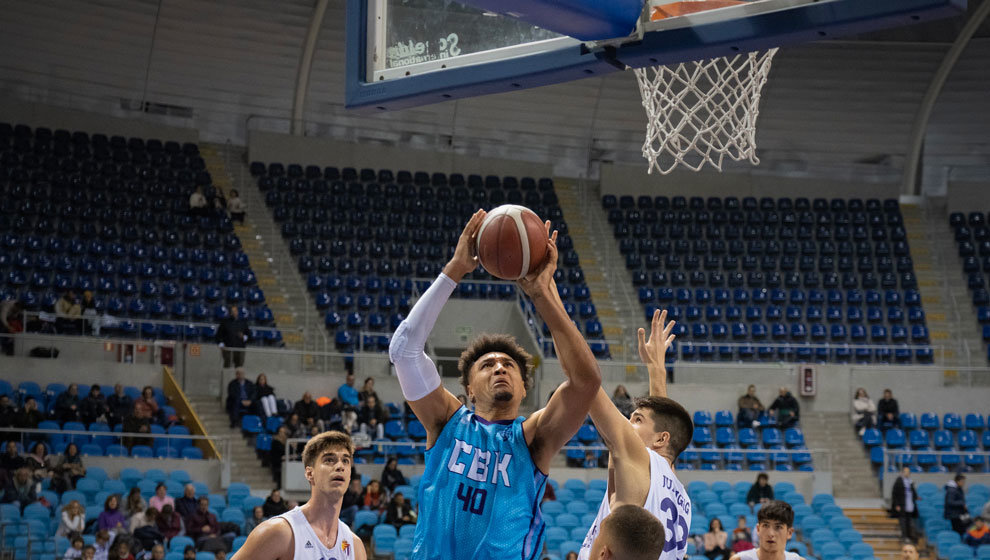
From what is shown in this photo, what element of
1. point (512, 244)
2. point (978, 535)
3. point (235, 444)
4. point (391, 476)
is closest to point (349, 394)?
point (235, 444)

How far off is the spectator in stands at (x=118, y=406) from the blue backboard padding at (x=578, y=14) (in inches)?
454

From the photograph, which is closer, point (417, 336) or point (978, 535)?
point (417, 336)

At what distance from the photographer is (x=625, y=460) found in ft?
14.0

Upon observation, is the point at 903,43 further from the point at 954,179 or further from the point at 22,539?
the point at 22,539

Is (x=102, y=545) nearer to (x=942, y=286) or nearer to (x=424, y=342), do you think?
(x=424, y=342)

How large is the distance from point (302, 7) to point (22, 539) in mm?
12408

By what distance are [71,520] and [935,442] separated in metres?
12.8

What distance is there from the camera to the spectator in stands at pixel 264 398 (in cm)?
1611

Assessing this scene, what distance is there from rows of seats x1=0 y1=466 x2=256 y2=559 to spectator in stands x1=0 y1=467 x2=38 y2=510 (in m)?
0.12

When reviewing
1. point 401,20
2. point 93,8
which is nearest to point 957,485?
point 401,20

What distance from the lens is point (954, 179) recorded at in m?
24.7

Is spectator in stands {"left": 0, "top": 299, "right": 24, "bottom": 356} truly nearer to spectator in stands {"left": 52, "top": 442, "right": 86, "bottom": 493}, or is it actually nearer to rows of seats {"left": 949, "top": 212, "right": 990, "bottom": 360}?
spectator in stands {"left": 52, "top": 442, "right": 86, "bottom": 493}

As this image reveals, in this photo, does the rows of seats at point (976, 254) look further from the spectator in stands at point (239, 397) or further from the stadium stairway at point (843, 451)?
the spectator in stands at point (239, 397)

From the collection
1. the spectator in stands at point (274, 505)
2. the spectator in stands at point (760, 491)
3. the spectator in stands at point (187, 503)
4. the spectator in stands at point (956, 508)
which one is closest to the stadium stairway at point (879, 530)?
the spectator in stands at point (956, 508)
